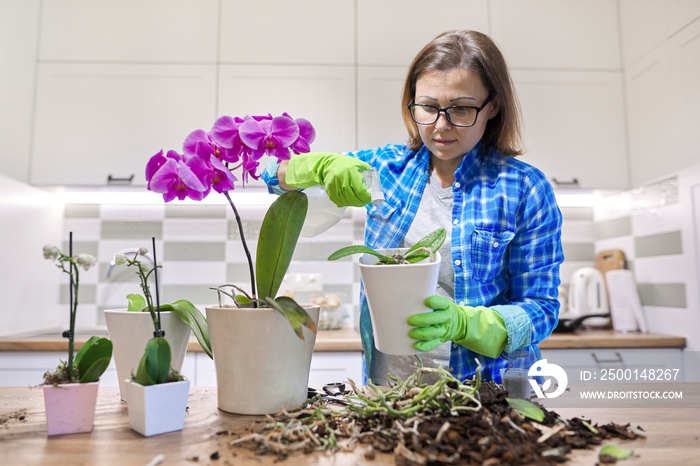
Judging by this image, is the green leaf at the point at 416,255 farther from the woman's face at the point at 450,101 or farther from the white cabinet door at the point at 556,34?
the white cabinet door at the point at 556,34

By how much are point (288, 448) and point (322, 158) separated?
0.62 m

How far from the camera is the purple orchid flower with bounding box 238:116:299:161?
71 cm

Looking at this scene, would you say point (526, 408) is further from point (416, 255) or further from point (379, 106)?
point (379, 106)

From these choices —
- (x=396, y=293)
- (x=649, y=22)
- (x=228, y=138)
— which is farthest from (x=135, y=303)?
(x=649, y=22)

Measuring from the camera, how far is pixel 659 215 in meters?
2.21

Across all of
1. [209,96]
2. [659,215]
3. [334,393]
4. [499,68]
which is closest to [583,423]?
[334,393]

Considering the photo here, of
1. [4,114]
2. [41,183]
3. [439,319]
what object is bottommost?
[439,319]

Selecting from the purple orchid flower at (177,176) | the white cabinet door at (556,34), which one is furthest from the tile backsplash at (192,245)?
the purple orchid flower at (177,176)

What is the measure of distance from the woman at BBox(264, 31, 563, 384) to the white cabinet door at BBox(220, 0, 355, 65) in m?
1.19

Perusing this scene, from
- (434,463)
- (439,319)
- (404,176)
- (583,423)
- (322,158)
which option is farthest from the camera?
(404,176)

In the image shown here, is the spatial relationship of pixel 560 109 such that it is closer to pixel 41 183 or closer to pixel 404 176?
pixel 404 176

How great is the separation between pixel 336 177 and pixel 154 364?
46 cm

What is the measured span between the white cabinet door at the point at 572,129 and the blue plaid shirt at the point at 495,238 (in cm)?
123

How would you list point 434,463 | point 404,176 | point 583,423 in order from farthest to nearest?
point 404,176 < point 583,423 < point 434,463
